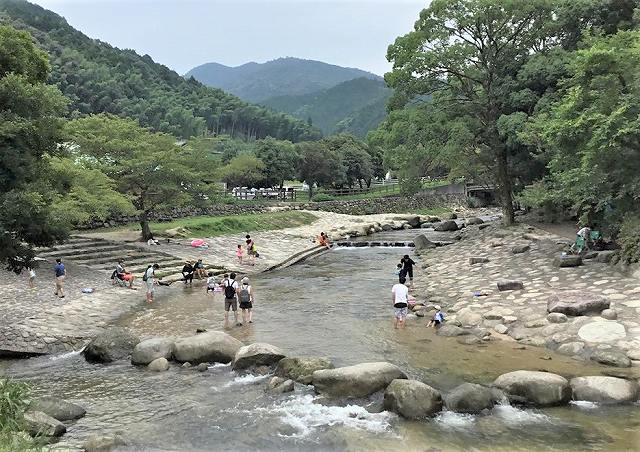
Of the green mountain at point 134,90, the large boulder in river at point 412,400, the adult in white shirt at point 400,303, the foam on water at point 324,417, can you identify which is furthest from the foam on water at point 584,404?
the green mountain at point 134,90

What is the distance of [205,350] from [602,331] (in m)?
10.1

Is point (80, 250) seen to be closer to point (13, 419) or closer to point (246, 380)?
point (246, 380)

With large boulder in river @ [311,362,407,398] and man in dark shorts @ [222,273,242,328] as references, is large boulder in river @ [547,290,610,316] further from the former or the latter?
man in dark shorts @ [222,273,242,328]

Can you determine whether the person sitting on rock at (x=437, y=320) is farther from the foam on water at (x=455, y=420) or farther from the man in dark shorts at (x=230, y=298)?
the man in dark shorts at (x=230, y=298)

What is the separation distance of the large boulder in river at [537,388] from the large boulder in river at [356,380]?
7.31ft

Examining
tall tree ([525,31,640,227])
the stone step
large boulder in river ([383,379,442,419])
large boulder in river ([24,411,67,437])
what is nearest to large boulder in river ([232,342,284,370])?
large boulder in river ([383,379,442,419])

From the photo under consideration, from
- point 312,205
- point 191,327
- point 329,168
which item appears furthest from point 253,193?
point 191,327

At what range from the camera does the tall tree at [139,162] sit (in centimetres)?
3064

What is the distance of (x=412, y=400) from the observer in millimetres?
9945

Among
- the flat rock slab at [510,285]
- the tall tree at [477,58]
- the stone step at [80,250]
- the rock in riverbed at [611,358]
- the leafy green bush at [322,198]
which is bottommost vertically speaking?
the rock in riverbed at [611,358]

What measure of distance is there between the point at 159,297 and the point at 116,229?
1645 cm

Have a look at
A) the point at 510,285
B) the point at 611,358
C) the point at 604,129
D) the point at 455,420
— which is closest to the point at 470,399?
the point at 455,420

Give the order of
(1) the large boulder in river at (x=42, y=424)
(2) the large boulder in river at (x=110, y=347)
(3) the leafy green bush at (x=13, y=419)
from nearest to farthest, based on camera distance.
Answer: (3) the leafy green bush at (x=13, y=419) < (1) the large boulder in river at (x=42, y=424) < (2) the large boulder in river at (x=110, y=347)

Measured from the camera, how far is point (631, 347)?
12203mm
